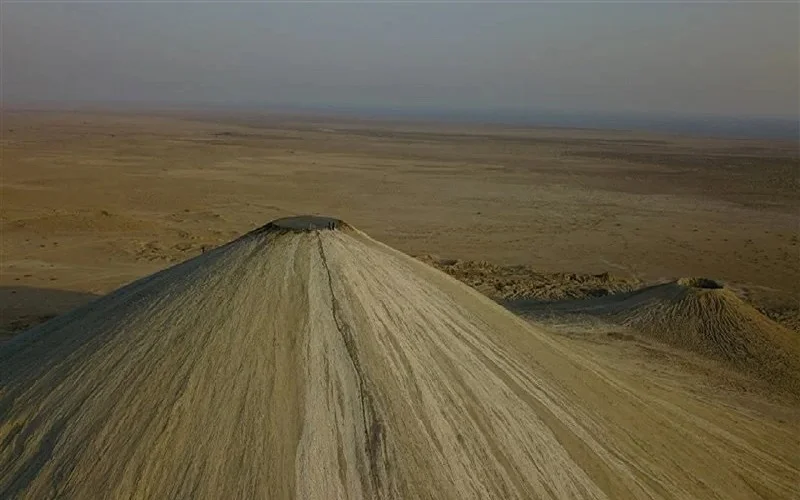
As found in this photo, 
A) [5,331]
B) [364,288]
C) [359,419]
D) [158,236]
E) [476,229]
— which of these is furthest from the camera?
[476,229]

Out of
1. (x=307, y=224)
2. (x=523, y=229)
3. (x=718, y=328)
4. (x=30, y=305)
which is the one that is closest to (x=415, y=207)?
(x=523, y=229)

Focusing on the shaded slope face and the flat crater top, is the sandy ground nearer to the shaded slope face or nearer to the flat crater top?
the shaded slope face

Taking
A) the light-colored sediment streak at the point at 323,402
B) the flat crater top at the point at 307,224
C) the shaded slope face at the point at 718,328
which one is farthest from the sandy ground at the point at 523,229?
the flat crater top at the point at 307,224

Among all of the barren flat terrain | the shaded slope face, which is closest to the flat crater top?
the shaded slope face

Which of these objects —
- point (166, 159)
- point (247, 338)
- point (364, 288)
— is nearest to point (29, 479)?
point (247, 338)

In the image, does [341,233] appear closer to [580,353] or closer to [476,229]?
[580,353]

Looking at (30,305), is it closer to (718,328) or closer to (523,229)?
(718,328)
